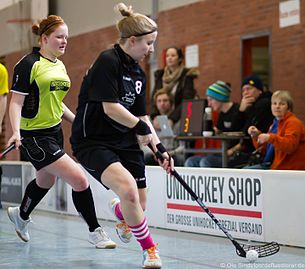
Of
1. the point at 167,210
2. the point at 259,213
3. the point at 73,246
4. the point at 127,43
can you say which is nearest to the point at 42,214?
the point at 167,210

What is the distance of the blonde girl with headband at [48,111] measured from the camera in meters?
4.66

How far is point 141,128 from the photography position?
12.6 feet

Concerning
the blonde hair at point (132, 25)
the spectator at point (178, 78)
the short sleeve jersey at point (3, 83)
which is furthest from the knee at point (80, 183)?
the spectator at point (178, 78)

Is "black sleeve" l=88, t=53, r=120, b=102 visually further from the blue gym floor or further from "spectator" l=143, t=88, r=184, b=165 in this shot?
"spectator" l=143, t=88, r=184, b=165

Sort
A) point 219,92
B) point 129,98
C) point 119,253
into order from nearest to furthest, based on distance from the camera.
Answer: point 129,98, point 119,253, point 219,92

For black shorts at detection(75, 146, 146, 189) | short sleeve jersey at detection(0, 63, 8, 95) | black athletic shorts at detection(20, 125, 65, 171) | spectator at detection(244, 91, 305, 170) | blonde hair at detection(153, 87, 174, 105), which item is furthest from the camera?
blonde hair at detection(153, 87, 174, 105)

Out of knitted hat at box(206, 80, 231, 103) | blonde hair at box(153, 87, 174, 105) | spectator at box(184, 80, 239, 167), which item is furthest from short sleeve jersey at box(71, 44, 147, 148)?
blonde hair at box(153, 87, 174, 105)

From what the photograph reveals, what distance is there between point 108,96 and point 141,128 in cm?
24

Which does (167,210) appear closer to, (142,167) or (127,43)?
(142,167)

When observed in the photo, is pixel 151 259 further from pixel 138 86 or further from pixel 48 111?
pixel 48 111

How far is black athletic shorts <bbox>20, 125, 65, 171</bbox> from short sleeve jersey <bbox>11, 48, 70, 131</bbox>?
58 mm

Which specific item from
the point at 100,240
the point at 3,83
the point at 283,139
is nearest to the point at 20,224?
the point at 100,240

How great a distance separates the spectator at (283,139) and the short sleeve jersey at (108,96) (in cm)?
193

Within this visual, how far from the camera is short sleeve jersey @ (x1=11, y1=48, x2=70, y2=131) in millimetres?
4688
